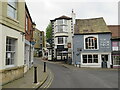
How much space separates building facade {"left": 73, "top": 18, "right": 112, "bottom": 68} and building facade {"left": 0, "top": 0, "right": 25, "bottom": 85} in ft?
54.2

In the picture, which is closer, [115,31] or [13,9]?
[13,9]

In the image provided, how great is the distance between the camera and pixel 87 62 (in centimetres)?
2900

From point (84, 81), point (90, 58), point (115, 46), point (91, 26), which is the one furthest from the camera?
point (91, 26)

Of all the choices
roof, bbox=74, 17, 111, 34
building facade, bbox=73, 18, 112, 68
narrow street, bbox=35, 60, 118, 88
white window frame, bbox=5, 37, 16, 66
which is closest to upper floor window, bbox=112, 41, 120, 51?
building facade, bbox=73, 18, 112, 68

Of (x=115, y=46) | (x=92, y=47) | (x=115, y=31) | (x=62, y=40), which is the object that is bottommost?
(x=92, y=47)

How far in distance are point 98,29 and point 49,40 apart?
17580 mm

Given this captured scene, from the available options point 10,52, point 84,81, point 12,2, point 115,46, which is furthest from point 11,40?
point 115,46

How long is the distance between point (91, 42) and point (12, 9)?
18764mm

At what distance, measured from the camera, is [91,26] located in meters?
31.4

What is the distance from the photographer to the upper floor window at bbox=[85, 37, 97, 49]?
29.3 meters

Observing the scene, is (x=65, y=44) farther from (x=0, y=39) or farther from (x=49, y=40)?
(x=0, y=39)

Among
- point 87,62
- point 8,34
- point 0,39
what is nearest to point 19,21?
point 8,34

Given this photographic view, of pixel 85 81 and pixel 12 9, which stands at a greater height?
pixel 12 9

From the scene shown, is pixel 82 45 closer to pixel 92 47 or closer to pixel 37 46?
pixel 92 47
